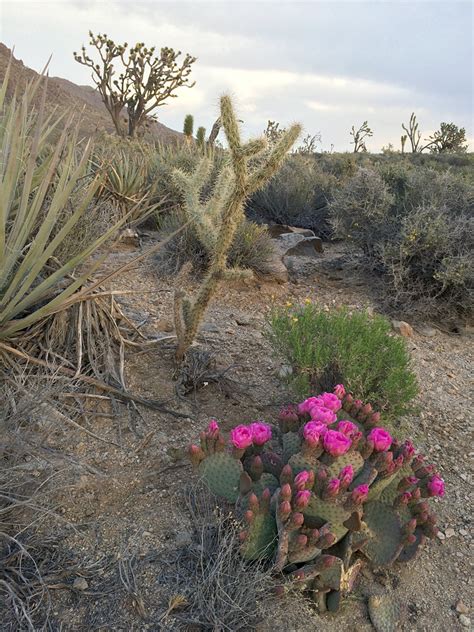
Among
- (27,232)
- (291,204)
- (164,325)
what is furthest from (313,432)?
(291,204)

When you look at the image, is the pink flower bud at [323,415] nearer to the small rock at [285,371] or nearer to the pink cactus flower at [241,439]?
the pink cactus flower at [241,439]

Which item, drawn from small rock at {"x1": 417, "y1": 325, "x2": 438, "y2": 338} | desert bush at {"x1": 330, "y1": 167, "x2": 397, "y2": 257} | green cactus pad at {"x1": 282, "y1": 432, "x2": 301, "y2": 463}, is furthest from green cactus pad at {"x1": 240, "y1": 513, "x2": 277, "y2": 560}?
desert bush at {"x1": 330, "y1": 167, "x2": 397, "y2": 257}

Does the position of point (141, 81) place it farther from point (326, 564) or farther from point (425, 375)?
point (326, 564)

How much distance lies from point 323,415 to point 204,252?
13.4ft

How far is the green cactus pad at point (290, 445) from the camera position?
105 inches

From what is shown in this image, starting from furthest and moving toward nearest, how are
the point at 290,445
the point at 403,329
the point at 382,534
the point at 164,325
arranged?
the point at 403,329, the point at 164,325, the point at 290,445, the point at 382,534

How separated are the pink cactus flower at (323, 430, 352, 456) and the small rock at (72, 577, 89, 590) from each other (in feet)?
3.52

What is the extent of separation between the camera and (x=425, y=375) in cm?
459

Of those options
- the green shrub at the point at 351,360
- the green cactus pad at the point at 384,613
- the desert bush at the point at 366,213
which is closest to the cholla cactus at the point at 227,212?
the green shrub at the point at 351,360

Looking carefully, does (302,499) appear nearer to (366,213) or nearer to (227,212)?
(227,212)

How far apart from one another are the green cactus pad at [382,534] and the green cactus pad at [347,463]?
0.20 m

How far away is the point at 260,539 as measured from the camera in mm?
2293

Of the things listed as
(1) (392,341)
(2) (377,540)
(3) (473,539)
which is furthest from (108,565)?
(1) (392,341)

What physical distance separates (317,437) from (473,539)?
1.08m
